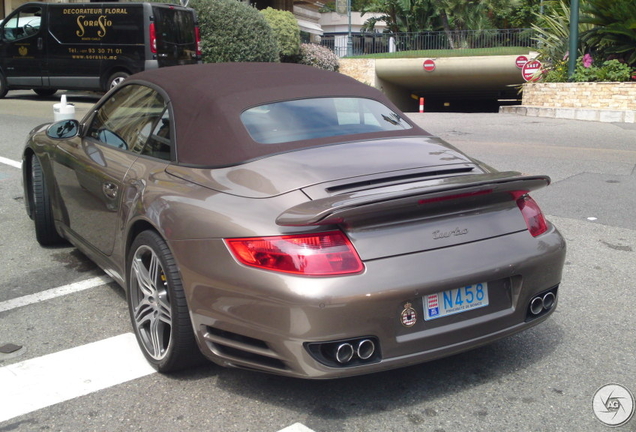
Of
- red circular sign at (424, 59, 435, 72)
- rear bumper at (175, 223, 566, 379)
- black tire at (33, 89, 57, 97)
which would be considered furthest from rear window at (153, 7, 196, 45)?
red circular sign at (424, 59, 435, 72)

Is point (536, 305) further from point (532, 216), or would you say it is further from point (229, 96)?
point (229, 96)

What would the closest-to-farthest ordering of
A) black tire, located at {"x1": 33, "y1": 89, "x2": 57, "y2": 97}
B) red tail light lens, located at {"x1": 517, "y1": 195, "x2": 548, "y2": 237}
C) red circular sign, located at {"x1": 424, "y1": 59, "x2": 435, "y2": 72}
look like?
red tail light lens, located at {"x1": 517, "y1": 195, "x2": 548, "y2": 237} < black tire, located at {"x1": 33, "y1": 89, "x2": 57, "y2": 97} < red circular sign, located at {"x1": 424, "y1": 59, "x2": 435, "y2": 72}

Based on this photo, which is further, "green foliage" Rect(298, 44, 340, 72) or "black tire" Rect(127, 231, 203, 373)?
"green foliage" Rect(298, 44, 340, 72)

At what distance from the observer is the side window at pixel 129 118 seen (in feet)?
14.5

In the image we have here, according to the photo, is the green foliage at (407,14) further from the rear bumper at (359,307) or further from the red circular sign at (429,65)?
the rear bumper at (359,307)

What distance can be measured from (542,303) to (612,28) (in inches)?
698

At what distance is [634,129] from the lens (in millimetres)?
15367

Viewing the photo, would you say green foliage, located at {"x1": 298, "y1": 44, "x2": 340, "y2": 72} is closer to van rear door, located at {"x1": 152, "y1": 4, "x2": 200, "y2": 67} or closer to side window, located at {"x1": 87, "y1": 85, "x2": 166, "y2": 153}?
van rear door, located at {"x1": 152, "y1": 4, "x2": 200, "y2": 67}

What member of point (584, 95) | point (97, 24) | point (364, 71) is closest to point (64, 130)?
point (97, 24)

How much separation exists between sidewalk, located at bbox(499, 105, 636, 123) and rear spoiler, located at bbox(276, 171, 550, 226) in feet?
50.9

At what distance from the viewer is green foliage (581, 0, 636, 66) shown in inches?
736

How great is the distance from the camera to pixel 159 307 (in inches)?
147

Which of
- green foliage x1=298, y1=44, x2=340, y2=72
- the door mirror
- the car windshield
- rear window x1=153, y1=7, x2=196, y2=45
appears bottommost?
the door mirror

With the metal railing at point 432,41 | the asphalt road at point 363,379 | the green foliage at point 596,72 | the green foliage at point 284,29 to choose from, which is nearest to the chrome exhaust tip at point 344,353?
the asphalt road at point 363,379
